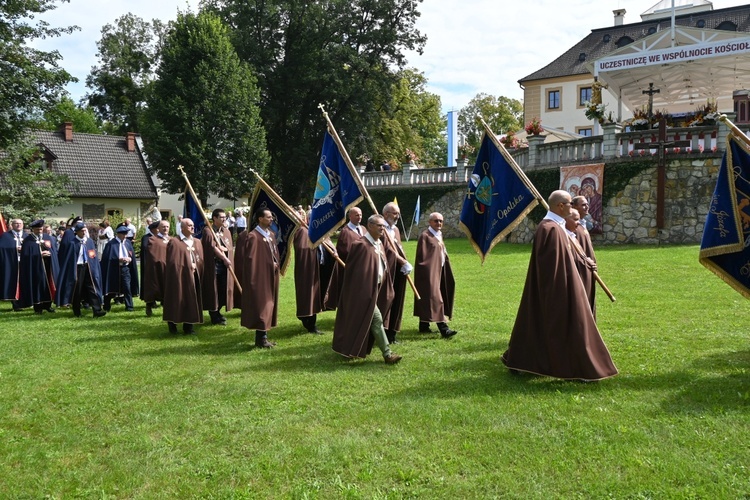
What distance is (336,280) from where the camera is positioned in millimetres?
11453

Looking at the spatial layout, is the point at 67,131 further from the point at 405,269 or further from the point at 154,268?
the point at 405,269

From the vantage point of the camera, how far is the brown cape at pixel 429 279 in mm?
10266

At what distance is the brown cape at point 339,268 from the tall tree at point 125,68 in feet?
162

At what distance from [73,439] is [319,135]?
38.1m

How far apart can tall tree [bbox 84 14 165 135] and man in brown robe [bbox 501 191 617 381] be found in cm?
5397

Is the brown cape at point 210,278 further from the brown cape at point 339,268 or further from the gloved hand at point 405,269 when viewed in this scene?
the gloved hand at point 405,269

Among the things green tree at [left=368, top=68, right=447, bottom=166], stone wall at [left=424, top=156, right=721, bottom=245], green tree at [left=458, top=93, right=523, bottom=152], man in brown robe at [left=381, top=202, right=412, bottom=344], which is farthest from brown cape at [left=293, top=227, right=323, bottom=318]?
green tree at [left=458, top=93, right=523, bottom=152]

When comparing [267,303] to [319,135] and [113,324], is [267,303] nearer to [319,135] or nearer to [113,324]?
[113,324]

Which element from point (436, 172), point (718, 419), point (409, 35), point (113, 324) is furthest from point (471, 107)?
point (718, 419)

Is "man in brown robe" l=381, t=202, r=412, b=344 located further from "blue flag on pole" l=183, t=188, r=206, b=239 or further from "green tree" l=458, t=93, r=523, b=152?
"green tree" l=458, t=93, r=523, b=152

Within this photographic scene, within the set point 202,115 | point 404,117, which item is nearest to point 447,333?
point 202,115

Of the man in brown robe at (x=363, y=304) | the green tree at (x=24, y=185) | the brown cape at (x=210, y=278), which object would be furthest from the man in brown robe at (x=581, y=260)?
the green tree at (x=24, y=185)

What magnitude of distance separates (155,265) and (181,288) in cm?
240

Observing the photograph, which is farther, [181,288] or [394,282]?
[181,288]
